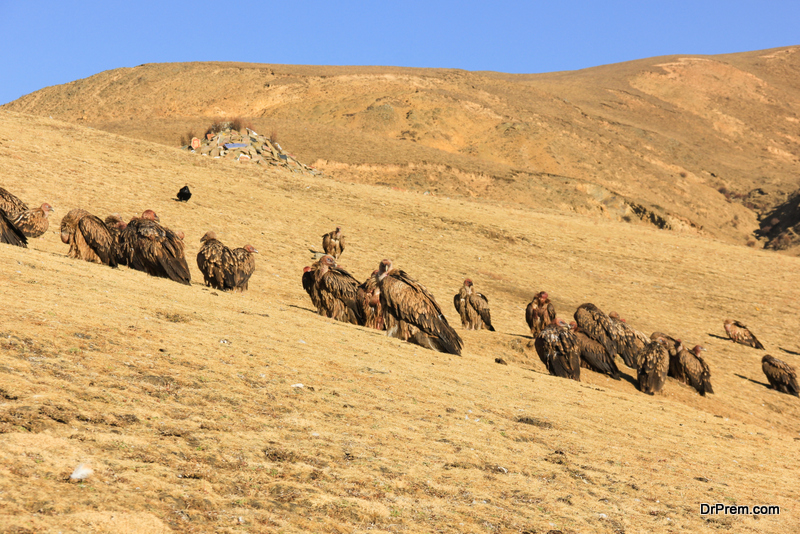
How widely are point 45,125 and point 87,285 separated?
24483mm

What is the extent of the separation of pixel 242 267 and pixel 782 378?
14416 mm

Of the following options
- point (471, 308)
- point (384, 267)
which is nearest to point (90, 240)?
point (384, 267)

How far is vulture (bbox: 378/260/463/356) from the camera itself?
40.9ft

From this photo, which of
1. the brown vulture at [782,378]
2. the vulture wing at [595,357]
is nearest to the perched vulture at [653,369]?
the vulture wing at [595,357]

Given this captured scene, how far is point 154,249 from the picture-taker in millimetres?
12805

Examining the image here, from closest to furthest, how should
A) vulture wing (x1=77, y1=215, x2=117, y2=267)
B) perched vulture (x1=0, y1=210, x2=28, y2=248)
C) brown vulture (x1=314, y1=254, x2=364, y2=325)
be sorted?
perched vulture (x1=0, y1=210, x2=28, y2=248) → vulture wing (x1=77, y1=215, x2=117, y2=267) → brown vulture (x1=314, y1=254, x2=364, y2=325)

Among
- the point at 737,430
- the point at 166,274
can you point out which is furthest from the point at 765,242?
the point at 166,274

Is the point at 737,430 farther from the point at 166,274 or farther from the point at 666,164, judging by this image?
the point at 666,164

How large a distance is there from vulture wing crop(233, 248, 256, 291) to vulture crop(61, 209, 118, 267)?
2.52m

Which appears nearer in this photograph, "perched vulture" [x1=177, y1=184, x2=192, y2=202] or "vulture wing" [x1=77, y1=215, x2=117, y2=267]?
"vulture wing" [x1=77, y1=215, x2=117, y2=267]

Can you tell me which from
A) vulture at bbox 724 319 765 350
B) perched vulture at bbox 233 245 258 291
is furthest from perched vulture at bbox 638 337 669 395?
perched vulture at bbox 233 245 258 291

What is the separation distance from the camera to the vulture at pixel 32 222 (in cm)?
1459

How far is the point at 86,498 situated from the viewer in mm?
3723

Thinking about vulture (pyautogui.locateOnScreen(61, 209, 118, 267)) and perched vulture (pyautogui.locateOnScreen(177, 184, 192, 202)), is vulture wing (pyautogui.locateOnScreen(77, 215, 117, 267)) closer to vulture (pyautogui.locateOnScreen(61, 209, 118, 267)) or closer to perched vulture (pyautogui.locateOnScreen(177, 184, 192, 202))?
vulture (pyautogui.locateOnScreen(61, 209, 118, 267))
